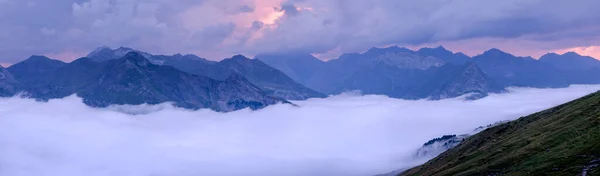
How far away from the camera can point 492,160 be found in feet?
458

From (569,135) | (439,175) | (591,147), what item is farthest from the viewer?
(439,175)

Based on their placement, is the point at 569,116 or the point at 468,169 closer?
the point at 468,169

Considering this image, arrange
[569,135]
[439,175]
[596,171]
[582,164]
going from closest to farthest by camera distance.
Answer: [596,171]
[582,164]
[569,135]
[439,175]

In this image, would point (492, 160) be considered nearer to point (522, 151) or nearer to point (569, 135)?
point (522, 151)

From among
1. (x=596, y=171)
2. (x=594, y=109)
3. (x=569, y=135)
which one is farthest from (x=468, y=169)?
(x=596, y=171)

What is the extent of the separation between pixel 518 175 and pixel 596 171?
67.4 ft

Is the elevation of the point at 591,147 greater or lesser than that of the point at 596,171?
greater

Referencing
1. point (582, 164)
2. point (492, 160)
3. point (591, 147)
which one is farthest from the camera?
point (492, 160)

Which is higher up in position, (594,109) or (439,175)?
(594,109)

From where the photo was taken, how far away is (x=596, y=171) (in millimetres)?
80688

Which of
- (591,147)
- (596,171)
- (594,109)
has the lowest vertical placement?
(596,171)

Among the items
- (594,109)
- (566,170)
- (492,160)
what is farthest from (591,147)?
(594,109)

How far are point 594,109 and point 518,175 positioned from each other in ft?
259

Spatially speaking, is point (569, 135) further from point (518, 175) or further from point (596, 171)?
point (596, 171)
